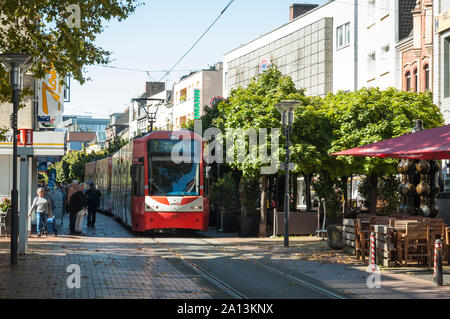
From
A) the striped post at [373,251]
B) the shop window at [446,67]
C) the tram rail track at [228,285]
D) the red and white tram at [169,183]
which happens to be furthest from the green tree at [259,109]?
the striped post at [373,251]

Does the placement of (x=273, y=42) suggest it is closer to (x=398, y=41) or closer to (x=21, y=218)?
(x=398, y=41)

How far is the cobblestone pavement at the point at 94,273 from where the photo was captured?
36.4ft

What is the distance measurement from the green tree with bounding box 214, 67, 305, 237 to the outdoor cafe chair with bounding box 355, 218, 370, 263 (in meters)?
6.64

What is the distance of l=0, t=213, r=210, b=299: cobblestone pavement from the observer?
11.1m

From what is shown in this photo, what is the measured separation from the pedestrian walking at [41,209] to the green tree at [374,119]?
30.3ft

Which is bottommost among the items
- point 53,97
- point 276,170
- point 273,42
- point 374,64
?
point 276,170

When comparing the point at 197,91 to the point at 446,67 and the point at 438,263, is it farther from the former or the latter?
the point at 438,263

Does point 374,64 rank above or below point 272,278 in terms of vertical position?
above

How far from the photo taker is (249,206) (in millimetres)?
25625

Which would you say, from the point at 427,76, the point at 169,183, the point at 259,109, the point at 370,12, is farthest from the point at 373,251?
the point at 370,12

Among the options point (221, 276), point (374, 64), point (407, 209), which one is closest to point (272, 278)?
point (221, 276)

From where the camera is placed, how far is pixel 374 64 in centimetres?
3947

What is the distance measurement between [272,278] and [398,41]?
81.6 feet

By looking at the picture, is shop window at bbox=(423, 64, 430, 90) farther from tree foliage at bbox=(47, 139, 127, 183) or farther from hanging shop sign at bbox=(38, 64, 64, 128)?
tree foliage at bbox=(47, 139, 127, 183)
